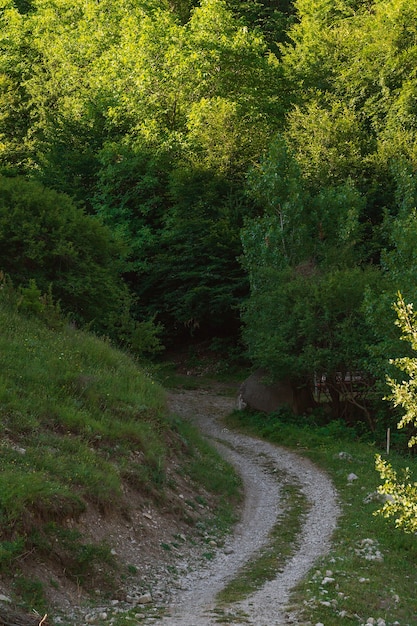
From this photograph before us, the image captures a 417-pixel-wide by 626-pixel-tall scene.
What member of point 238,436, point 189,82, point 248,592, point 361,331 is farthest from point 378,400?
point 189,82

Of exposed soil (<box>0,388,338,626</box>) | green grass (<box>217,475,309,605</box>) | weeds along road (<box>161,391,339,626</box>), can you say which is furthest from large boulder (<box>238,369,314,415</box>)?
green grass (<box>217,475,309,605</box>)

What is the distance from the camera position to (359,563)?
13.7 meters

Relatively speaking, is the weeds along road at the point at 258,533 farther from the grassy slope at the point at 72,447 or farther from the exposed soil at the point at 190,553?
the grassy slope at the point at 72,447

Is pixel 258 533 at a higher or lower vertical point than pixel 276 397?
lower

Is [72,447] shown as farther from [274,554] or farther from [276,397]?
[276,397]

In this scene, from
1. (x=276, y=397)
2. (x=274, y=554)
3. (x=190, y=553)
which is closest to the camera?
(x=190, y=553)

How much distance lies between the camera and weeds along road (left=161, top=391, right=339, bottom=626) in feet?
35.9

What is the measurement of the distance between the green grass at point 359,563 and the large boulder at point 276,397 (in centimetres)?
477

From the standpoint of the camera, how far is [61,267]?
24.7 meters

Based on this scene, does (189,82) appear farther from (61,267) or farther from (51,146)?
(61,267)

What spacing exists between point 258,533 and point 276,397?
13.6 meters

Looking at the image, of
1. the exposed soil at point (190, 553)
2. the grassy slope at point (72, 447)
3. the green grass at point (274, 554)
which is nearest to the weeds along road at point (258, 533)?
the exposed soil at point (190, 553)

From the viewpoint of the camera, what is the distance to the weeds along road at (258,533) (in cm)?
1094

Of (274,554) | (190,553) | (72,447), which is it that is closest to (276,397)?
(274,554)
